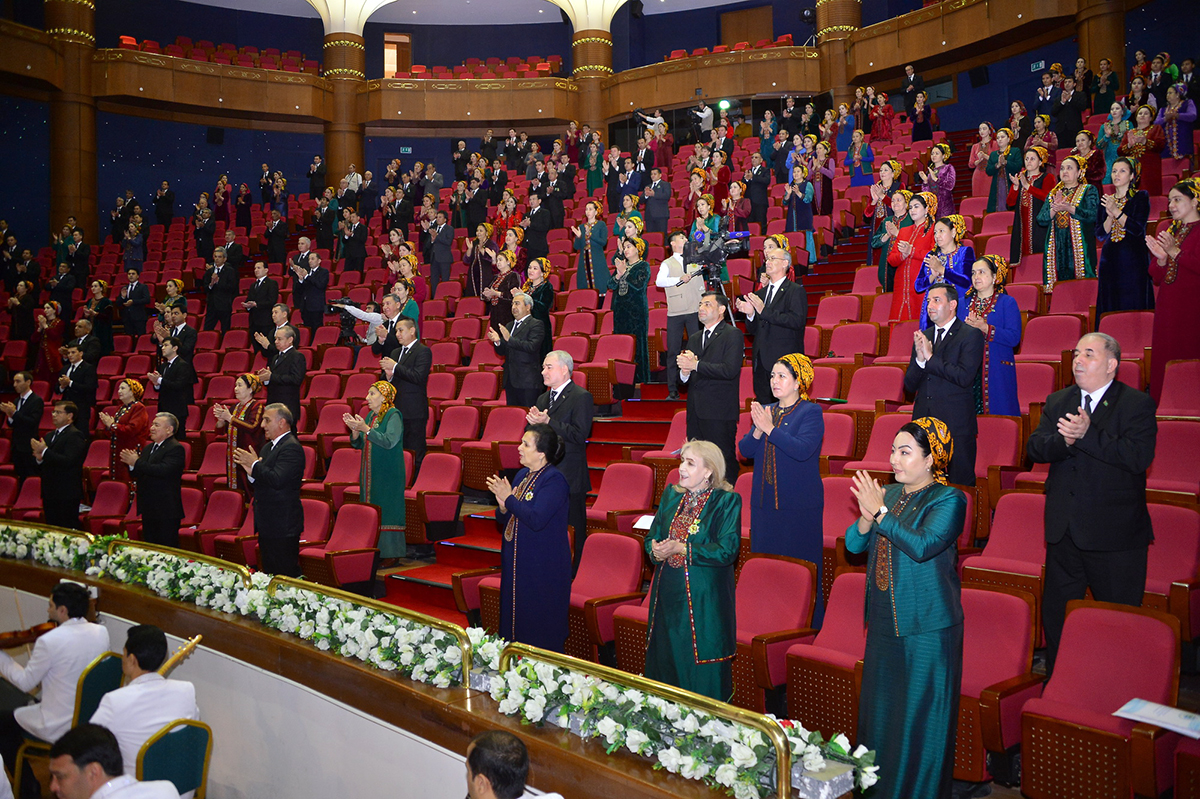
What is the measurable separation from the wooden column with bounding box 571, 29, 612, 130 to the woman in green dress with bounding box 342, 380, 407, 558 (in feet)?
39.2

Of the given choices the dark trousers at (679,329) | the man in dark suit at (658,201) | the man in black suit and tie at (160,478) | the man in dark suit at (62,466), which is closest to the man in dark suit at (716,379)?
the dark trousers at (679,329)

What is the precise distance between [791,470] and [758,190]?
618 cm

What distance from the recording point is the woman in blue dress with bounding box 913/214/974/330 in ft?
13.9

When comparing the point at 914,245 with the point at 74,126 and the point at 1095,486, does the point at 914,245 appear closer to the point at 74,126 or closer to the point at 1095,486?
the point at 1095,486

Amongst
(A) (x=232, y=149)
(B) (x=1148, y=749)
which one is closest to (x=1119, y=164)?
(B) (x=1148, y=749)

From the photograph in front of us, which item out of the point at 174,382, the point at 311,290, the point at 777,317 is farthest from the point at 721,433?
the point at 311,290

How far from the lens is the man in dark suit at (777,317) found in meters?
4.48

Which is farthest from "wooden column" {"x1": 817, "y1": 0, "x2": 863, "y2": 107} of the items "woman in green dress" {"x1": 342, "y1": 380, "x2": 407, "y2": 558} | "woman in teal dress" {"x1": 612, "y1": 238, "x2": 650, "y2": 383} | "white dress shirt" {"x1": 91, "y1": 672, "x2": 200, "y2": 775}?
"white dress shirt" {"x1": 91, "y1": 672, "x2": 200, "y2": 775}

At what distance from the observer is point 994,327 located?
13.2ft

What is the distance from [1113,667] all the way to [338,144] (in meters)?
15.2

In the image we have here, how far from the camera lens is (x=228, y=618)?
353 centimetres

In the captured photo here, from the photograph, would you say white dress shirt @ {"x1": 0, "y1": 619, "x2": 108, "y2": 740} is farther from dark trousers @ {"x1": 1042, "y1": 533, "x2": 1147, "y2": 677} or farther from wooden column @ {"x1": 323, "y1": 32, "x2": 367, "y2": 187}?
wooden column @ {"x1": 323, "y1": 32, "x2": 367, "y2": 187}

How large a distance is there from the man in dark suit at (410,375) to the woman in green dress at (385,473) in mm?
406

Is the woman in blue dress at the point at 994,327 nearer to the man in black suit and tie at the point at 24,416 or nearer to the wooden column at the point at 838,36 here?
the man in black suit and tie at the point at 24,416
